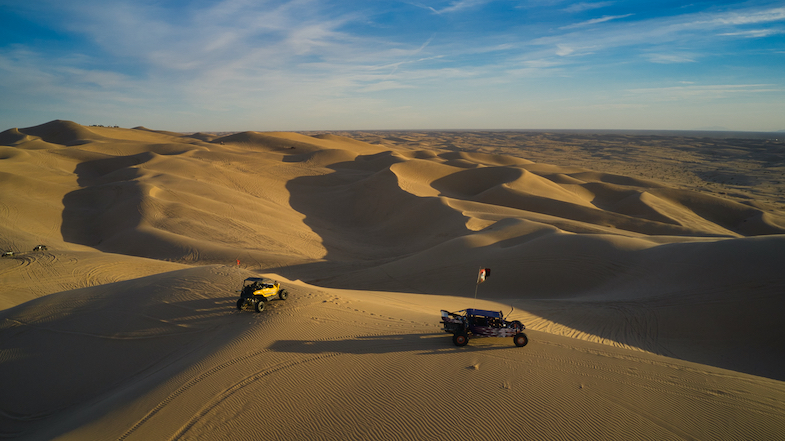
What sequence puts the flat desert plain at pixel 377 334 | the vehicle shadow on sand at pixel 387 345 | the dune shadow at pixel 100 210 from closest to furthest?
the flat desert plain at pixel 377 334 → the vehicle shadow on sand at pixel 387 345 → the dune shadow at pixel 100 210

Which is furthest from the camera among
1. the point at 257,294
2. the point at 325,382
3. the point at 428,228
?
the point at 428,228

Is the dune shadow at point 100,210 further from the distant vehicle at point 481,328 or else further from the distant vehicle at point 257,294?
the distant vehicle at point 481,328

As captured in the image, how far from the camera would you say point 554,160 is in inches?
3120

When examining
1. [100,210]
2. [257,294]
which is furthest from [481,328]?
[100,210]

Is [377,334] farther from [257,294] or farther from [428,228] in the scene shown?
[428,228]

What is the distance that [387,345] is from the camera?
738 centimetres

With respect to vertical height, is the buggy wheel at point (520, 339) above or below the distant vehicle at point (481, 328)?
below

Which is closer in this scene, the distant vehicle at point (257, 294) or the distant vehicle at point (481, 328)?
the distant vehicle at point (481, 328)

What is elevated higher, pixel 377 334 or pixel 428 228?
pixel 377 334

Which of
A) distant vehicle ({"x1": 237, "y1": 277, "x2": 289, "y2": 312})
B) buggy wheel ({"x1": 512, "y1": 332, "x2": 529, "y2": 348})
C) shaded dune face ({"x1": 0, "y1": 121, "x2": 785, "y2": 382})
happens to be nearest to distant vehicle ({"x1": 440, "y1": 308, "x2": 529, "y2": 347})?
buggy wheel ({"x1": 512, "y1": 332, "x2": 529, "y2": 348})

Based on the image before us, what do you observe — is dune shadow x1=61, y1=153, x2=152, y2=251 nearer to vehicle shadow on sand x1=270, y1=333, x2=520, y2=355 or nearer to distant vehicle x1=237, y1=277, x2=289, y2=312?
distant vehicle x1=237, y1=277, x2=289, y2=312

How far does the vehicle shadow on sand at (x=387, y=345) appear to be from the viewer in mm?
7133

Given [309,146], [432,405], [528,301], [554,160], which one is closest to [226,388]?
[432,405]

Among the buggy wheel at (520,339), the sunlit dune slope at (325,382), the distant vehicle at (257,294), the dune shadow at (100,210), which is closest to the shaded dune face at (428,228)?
the dune shadow at (100,210)
